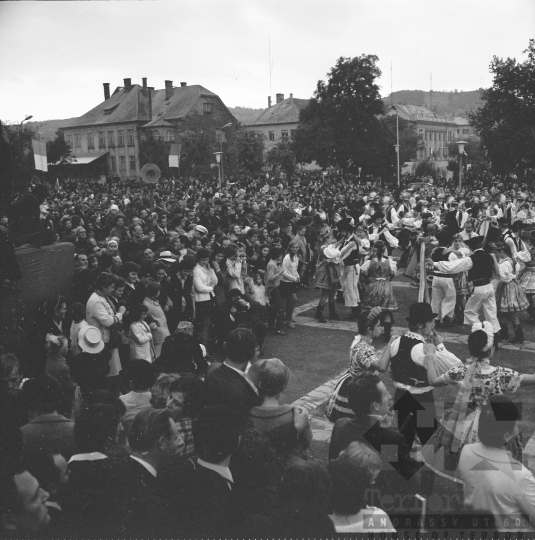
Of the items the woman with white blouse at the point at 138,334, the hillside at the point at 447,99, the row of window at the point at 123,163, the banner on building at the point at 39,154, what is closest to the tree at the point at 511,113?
the banner on building at the point at 39,154

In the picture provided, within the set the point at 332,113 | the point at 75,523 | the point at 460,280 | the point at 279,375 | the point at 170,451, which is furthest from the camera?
the point at 332,113

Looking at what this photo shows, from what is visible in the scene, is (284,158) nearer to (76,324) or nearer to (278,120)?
(278,120)

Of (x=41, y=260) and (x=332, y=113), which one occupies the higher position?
(x=332, y=113)

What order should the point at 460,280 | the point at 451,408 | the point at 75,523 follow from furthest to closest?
the point at 460,280
the point at 451,408
the point at 75,523

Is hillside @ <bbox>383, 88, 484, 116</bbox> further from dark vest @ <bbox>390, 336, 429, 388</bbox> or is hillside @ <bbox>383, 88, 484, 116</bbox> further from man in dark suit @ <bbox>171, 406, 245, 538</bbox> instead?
man in dark suit @ <bbox>171, 406, 245, 538</bbox>

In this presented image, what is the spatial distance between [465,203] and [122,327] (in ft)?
45.3

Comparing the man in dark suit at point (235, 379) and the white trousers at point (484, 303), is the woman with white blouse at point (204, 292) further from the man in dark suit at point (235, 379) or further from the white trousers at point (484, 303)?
the man in dark suit at point (235, 379)

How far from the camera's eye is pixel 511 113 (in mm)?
30859

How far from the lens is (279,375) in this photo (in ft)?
13.3

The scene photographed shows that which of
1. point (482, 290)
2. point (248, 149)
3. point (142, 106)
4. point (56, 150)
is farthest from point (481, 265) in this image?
point (142, 106)

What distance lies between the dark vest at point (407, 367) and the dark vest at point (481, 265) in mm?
3836

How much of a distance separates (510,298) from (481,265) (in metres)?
1.03

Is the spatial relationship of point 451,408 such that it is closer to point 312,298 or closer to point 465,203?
point 312,298

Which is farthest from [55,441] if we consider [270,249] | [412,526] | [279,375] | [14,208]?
[270,249]
